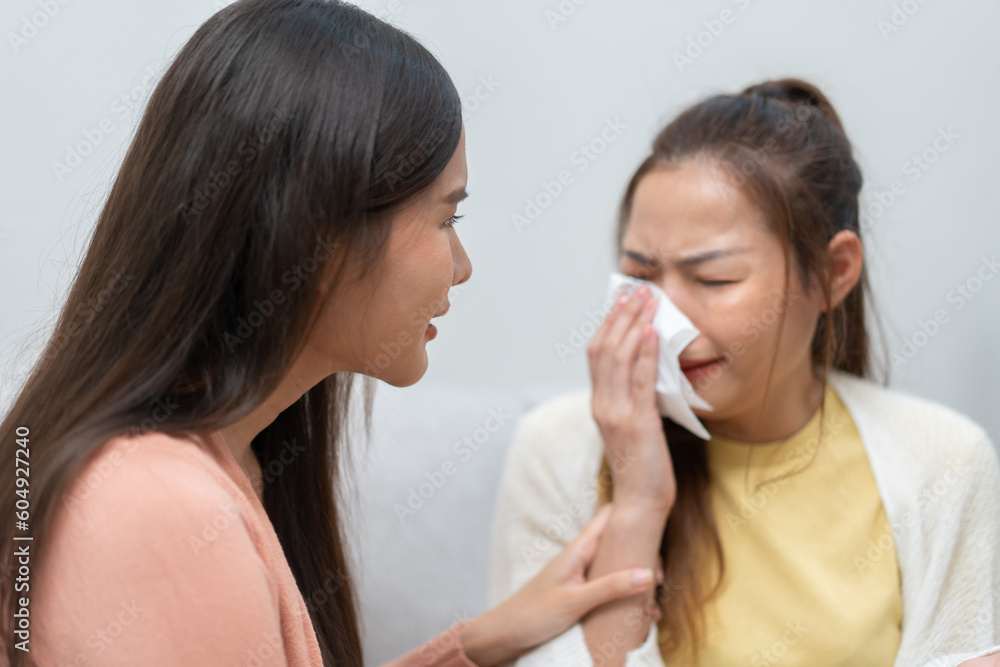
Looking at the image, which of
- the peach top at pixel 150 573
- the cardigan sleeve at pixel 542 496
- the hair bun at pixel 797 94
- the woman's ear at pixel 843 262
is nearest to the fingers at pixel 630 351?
the cardigan sleeve at pixel 542 496

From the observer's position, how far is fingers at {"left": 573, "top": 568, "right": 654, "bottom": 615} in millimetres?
1061

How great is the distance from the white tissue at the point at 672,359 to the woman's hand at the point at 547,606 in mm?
214

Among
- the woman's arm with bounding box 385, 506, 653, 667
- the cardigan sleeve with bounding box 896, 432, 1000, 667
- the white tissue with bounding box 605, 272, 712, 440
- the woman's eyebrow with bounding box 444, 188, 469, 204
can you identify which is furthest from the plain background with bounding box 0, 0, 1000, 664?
Result: the woman's eyebrow with bounding box 444, 188, 469, 204

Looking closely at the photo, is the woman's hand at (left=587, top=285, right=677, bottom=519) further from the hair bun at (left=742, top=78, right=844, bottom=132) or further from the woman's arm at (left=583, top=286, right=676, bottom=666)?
the hair bun at (left=742, top=78, right=844, bottom=132)

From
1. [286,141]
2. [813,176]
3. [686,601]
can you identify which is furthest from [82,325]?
[813,176]

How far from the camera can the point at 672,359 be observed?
1138mm

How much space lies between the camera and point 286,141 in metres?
0.68

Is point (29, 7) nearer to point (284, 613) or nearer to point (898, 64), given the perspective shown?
point (284, 613)

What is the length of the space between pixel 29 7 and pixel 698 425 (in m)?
1.24

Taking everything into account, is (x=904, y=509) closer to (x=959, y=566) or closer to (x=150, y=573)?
(x=959, y=566)

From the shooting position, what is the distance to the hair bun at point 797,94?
1253mm

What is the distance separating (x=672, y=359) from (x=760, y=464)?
24cm

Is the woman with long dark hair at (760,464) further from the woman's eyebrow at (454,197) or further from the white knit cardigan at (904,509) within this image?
the woman's eyebrow at (454,197)

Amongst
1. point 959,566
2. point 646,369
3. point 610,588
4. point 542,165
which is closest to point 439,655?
point 610,588
